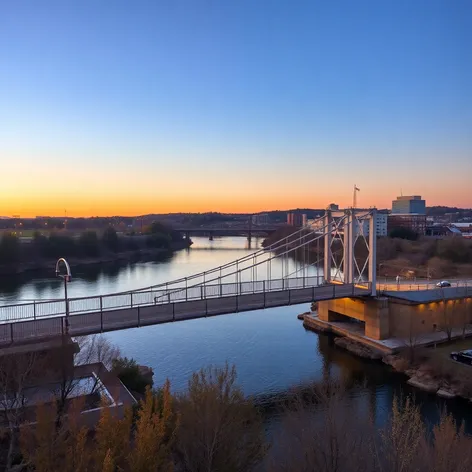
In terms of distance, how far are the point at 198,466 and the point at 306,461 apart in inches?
54.3

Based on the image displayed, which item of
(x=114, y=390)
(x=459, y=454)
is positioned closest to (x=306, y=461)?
(x=459, y=454)

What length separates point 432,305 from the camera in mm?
16359

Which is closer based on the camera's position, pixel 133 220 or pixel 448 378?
pixel 448 378

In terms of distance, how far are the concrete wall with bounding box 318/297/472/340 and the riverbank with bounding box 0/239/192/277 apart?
3117 centimetres

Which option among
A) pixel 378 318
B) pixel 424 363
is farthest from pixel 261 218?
pixel 424 363

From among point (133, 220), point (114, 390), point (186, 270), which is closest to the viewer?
point (114, 390)

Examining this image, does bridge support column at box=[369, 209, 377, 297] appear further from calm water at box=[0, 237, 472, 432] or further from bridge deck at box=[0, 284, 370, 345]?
calm water at box=[0, 237, 472, 432]

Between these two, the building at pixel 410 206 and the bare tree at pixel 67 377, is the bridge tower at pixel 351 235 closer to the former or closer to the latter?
the bare tree at pixel 67 377

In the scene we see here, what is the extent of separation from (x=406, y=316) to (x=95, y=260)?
35.6 meters

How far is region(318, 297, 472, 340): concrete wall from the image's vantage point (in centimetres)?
1586

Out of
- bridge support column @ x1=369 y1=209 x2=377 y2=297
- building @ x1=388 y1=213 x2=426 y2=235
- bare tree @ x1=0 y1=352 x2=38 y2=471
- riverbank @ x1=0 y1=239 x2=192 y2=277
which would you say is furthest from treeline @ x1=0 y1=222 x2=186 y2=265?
bare tree @ x1=0 y1=352 x2=38 y2=471

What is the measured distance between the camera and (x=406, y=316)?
628 inches

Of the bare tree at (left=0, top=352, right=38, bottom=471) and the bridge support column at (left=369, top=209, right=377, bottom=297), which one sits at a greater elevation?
the bridge support column at (left=369, top=209, right=377, bottom=297)

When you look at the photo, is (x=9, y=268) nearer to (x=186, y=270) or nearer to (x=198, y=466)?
(x=186, y=270)
